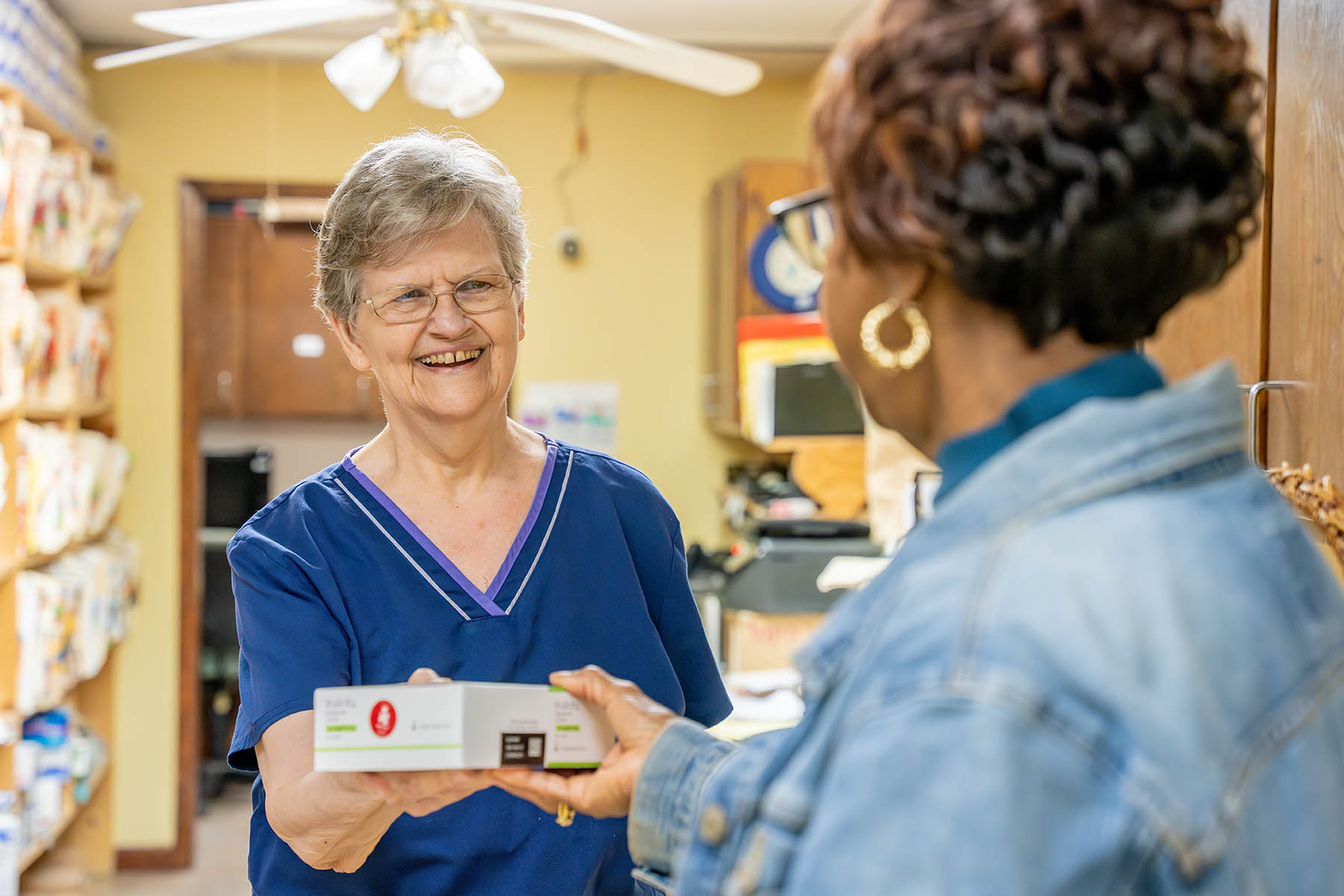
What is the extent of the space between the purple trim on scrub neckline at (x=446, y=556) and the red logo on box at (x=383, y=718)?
49 cm

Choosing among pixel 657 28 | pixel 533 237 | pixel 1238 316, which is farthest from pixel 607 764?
pixel 533 237

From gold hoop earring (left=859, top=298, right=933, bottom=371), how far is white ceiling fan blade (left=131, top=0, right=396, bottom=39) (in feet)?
6.53

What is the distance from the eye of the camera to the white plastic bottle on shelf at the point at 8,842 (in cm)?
299

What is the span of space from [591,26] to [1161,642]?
2.15 m

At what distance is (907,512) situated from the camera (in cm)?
303

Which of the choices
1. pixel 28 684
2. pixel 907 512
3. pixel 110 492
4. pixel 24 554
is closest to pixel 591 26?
pixel 907 512

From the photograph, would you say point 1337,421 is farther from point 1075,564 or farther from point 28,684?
point 28,684

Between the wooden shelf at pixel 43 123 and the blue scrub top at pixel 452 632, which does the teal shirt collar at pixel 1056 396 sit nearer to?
the blue scrub top at pixel 452 632

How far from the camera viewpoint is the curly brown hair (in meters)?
0.65

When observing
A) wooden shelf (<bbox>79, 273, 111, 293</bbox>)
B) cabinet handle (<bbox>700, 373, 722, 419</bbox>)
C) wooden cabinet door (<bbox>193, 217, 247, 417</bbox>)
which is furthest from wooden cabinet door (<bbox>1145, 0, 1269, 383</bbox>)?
wooden cabinet door (<bbox>193, 217, 247, 417</bbox>)

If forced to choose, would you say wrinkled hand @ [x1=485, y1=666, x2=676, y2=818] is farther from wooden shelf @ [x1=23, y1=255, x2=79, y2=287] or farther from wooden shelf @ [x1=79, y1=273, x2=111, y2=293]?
wooden shelf @ [x1=79, y1=273, x2=111, y2=293]

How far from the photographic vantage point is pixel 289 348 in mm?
6000

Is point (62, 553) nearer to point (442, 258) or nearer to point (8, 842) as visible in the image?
point (8, 842)

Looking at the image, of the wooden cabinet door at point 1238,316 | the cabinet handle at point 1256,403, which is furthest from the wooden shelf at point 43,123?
the cabinet handle at point 1256,403
